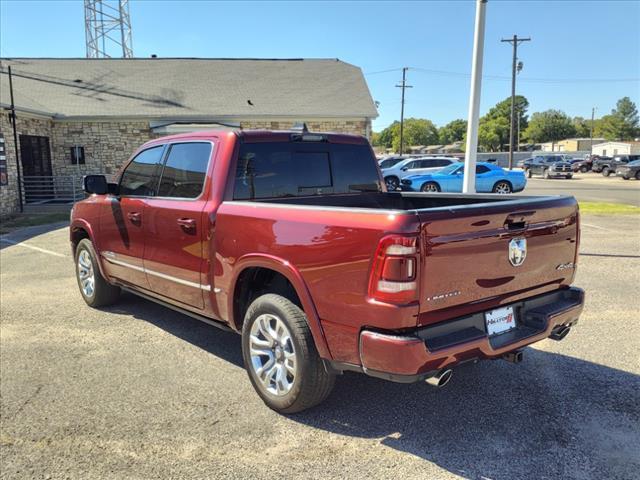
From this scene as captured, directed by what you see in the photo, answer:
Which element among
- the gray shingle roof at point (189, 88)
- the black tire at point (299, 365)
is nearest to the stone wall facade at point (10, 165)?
the gray shingle roof at point (189, 88)

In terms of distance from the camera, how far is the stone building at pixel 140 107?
837 inches

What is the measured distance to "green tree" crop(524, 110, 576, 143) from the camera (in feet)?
387

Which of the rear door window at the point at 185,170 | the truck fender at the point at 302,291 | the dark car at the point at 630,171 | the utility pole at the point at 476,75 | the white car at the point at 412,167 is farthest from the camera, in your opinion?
the dark car at the point at 630,171

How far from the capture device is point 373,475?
2814 millimetres

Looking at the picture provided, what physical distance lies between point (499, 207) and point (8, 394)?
145 inches

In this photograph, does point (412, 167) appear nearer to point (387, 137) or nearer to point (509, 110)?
point (509, 110)

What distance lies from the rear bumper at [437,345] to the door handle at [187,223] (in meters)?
1.75

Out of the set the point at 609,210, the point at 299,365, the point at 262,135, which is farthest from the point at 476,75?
the point at 609,210

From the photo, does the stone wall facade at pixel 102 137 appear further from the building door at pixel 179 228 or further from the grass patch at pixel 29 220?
the building door at pixel 179 228

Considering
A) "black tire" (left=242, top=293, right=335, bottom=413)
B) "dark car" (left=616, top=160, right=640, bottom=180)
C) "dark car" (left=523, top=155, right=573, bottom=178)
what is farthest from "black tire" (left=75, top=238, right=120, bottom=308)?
"dark car" (left=523, top=155, right=573, bottom=178)

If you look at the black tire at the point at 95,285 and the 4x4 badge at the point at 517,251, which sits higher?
the 4x4 badge at the point at 517,251

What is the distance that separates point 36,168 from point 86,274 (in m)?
17.3

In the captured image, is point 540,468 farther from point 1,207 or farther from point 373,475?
point 1,207

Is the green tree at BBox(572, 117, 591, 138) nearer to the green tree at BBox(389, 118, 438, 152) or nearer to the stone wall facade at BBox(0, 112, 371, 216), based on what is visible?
the green tree at BBox(389, 118, 438, 152)
